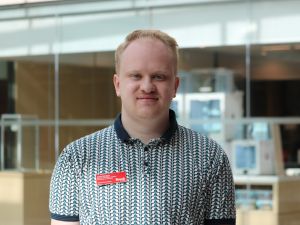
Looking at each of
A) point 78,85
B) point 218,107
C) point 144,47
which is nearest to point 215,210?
point 144,47

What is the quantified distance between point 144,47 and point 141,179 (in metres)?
0.40

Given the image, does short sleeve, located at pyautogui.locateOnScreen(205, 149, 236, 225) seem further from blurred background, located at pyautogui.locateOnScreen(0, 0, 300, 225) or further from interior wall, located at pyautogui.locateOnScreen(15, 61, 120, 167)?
interior wall, located at pyautogui.locateOnScreen(15, 61, 120, 167)

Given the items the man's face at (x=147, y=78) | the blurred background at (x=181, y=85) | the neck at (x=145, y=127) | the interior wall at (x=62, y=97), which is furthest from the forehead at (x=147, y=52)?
the interior wall at (x=62, y=97)

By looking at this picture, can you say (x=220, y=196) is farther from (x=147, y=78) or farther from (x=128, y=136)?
(x=147, y=78)

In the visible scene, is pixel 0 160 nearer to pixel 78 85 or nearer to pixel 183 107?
pixel 78 85

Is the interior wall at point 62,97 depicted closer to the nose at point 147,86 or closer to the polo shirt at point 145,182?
the polo shirt at point 145,182

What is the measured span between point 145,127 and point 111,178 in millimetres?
184

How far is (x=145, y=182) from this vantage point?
237 centimetres

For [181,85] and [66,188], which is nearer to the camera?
[66,188]

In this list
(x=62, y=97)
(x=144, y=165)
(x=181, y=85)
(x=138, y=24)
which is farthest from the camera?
(x=62, y=97)

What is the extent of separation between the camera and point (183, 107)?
31.5 ft

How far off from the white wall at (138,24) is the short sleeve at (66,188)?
6939 mm

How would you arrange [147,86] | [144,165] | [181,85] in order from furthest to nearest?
[181,85] → [144,165] → [147,86]

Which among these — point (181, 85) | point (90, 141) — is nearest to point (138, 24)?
point (181, 85)
